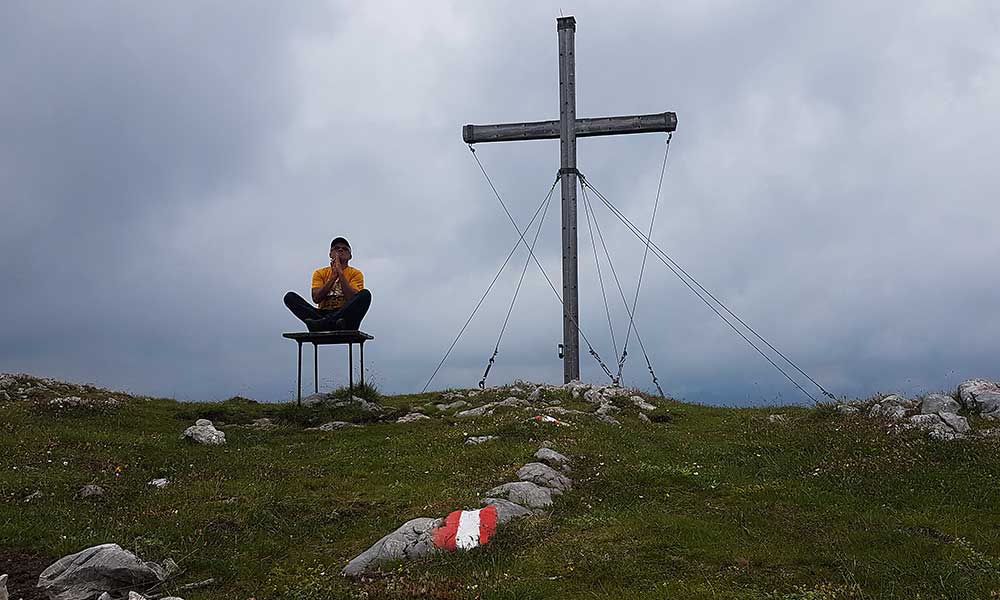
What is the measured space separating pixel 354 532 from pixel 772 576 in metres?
5.54

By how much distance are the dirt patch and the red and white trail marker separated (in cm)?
433

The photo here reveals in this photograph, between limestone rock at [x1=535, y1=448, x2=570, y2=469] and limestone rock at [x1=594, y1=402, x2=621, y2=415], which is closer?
limestone rock at [x1=535, y1=448, x2=570, y2=469]

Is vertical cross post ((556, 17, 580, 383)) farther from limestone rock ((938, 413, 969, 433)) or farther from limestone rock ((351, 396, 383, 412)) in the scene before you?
limestone rock ((938, 413, 969, 433))

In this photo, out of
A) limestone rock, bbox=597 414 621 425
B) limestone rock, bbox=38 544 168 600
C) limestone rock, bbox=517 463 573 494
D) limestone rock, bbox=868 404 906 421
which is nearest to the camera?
limestone rock, bbox=38 544 168 600

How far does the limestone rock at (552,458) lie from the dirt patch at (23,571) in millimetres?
7465

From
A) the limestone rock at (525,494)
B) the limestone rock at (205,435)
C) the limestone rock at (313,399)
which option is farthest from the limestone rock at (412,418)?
the limestone rock at (525,494)

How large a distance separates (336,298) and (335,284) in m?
0.41

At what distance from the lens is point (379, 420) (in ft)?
66.9

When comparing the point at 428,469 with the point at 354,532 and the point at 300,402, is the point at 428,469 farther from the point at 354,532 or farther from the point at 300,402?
the point at 300,402

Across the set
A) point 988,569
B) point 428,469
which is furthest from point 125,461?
point 988,569

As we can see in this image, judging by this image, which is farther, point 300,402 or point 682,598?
point 300,402

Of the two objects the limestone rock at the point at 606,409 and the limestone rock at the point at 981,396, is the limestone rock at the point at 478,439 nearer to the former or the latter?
the limestone rock at the point at 606,409

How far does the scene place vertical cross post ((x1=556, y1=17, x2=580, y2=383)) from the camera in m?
25.6

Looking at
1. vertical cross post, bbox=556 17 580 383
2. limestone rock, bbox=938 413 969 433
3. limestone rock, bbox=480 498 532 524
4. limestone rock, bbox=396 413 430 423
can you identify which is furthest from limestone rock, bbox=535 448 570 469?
vertical cross post, bbox=556 17 580 383
